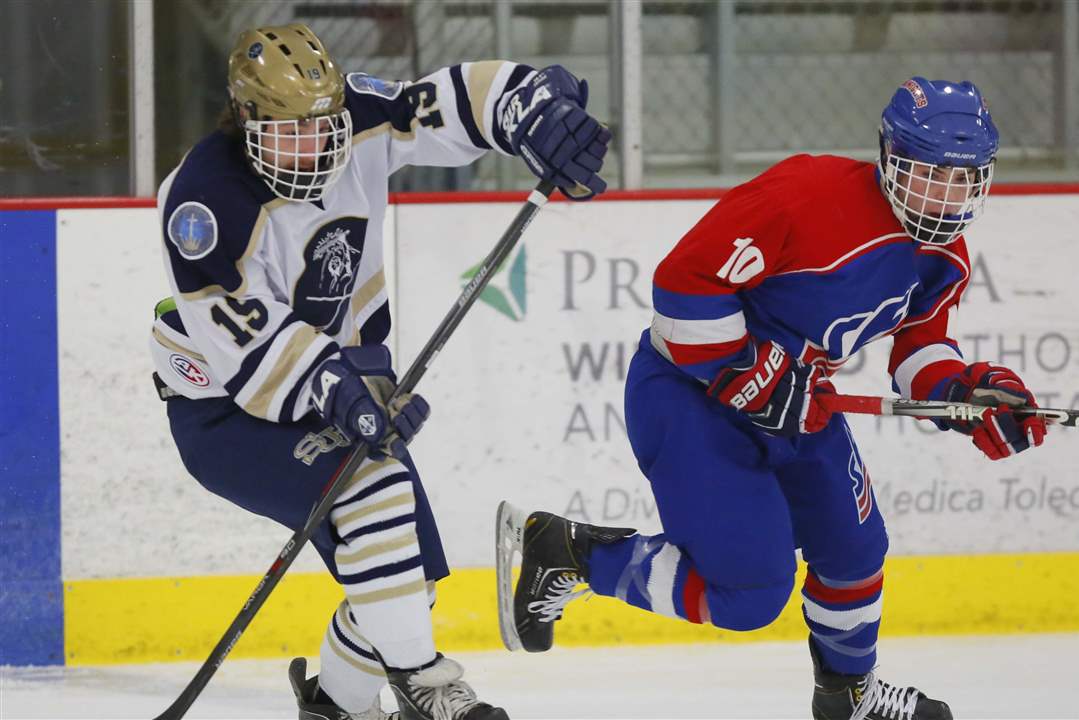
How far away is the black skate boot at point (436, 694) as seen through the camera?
236 centimetres

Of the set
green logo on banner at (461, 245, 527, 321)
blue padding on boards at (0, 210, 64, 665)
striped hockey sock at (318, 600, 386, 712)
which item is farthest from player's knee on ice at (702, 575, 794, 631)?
blue padding on boards at (0, 210, 64, 665)

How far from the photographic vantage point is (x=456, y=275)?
3.74 meters

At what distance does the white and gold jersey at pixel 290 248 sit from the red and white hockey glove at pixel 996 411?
89cm

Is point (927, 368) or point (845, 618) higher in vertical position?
point (927, 368)

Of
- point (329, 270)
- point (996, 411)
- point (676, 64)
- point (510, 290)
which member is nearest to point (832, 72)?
point (676, 64)

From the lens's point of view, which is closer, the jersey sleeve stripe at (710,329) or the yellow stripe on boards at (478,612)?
the jersey sleeve stripe at (710,329)

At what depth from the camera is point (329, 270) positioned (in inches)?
95.4

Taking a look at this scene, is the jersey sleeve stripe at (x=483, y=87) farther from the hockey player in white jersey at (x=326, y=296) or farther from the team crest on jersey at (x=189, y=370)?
the team crest on jersey at (x=189, y=370)

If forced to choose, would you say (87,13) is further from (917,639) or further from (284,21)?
(917,639)

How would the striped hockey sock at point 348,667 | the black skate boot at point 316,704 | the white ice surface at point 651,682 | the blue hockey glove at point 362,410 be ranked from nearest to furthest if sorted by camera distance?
1. the blue hockey glove at point 362,410
2. the striped hockey sock at point 348,667
3. the black skate boot at point 316,704
4. the white ice surface at point 651,682

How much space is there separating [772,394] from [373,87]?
85 centimetres

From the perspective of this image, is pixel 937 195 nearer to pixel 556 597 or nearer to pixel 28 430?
pixel 556 597

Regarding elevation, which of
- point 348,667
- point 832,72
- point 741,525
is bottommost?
point 348,667

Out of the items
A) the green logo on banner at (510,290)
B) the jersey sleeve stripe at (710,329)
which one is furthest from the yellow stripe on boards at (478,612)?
the jersey sleeve stripe at (710,329)
